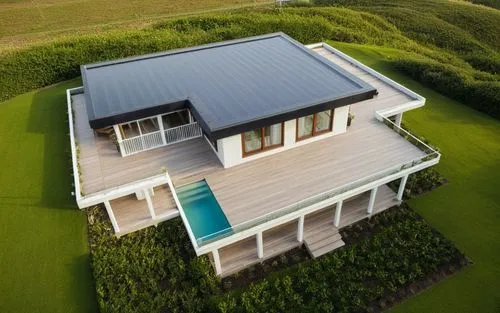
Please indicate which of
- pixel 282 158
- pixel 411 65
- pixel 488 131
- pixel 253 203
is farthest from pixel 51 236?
pixel 411 65

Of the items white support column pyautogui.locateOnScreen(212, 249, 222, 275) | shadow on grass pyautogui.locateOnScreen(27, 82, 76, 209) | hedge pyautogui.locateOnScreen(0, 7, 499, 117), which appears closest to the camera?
white support column pyautogui.locateOnScreen(212, 249, 222, 275)

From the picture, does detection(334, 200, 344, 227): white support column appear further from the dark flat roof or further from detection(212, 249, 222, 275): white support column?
detection(212, 249, 222, 275): white support column

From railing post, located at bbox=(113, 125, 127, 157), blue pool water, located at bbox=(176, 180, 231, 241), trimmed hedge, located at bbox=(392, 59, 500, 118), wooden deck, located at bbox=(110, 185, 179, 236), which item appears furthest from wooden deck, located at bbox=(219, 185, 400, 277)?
trimmed hedge, located at bbox=(392, 59, 500, 118)

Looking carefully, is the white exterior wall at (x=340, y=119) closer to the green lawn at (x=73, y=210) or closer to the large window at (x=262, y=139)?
the large window at (x=262, y=139)

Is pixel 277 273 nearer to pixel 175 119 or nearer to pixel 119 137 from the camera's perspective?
pixel 175 119

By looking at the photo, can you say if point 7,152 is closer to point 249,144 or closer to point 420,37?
point 249,144

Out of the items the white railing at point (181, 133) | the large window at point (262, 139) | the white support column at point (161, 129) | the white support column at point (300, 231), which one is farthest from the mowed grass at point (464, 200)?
the white support column at point (161, 129)

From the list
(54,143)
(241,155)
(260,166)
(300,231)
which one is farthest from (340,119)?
(54,143)
